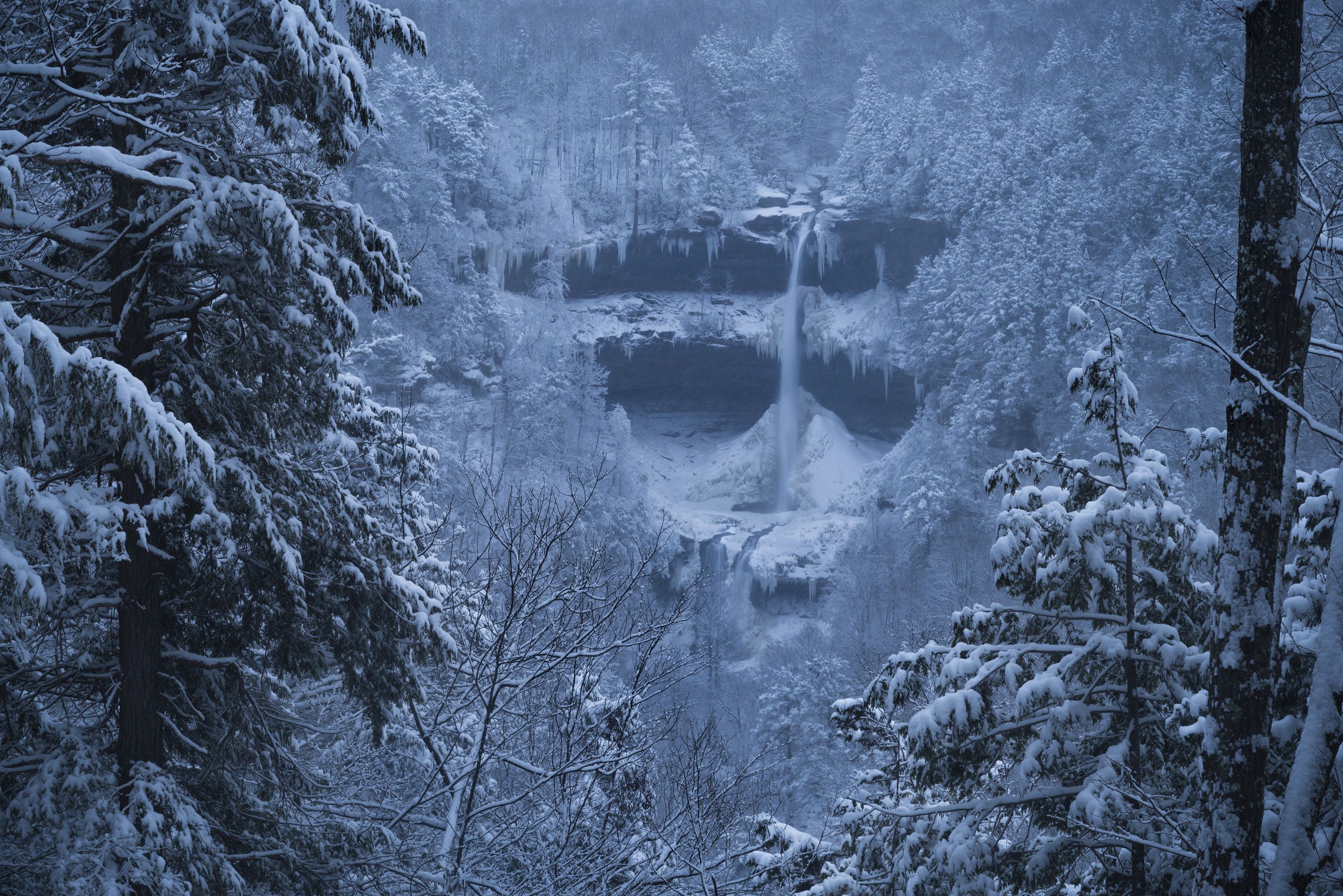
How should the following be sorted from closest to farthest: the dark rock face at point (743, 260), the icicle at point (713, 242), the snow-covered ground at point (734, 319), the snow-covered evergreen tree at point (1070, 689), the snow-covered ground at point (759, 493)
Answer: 1. the snow-covered evergreen tree at point (1070, 689)
2. the snow-covered ground at point (759, 493)
3. the snow-covered ground at point (734, 319)
4. the dark rock face at point (743, 260)
5. the icicle at point (713, 242)

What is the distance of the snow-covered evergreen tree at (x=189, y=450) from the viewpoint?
4.46 meters

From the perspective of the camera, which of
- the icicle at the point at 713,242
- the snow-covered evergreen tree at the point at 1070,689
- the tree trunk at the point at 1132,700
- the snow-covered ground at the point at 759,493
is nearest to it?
the tree trunk at the point at 1132,700

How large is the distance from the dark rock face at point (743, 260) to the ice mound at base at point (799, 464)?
664 cm

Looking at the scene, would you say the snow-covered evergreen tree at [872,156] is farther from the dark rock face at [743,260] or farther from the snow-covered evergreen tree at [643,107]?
the snow-covered evergreen tree at [643,107]

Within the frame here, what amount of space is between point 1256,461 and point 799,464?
41.6 metres

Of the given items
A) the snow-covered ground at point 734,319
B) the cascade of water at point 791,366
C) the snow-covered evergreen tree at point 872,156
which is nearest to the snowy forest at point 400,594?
the cascade of water at point 791,366

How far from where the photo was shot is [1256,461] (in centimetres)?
406

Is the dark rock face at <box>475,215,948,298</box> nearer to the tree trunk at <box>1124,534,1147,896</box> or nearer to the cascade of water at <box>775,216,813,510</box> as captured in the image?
the cascade of water at <box>775,216,813,510</box>

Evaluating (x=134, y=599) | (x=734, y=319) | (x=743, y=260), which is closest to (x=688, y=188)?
(x=743, y=260)

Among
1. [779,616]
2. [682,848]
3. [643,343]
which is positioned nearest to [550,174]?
[643,343]

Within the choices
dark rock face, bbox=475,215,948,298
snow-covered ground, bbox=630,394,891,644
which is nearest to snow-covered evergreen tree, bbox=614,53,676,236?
dark rock face, bbox=475,215,948,298

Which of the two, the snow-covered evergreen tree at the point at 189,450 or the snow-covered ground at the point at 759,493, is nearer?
the snow-covered evergreen tree at the point at 189,450

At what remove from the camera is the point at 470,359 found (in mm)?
41750

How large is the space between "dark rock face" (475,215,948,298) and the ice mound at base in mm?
6640
